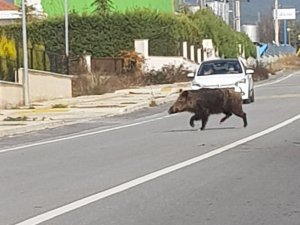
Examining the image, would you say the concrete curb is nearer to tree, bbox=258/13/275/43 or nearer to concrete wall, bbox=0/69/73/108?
concrete wall, bbox=0/69/73/108

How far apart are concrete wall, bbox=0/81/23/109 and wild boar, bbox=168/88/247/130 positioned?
14.2m

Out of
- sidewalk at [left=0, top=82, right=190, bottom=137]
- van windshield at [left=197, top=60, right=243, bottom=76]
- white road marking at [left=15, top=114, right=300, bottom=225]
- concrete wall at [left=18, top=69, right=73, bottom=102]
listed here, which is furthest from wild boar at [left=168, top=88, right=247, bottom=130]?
concrete wall at [left=18, top=69, right=73, bottom=102]

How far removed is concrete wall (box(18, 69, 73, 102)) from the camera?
126 feet

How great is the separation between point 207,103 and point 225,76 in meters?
10.5

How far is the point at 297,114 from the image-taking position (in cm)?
2628

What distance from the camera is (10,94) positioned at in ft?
116

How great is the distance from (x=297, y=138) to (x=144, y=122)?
833 centimetres

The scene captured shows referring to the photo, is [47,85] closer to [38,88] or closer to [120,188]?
[38,88]

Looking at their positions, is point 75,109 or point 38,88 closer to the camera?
point 75,109

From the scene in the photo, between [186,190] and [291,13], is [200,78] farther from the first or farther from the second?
[291,13]

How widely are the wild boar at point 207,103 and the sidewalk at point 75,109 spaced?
16.2ft

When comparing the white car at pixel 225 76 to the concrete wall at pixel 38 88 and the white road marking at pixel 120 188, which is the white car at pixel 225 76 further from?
the white road marking at pixel 120 188

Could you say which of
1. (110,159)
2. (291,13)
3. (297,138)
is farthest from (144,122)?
(291,13)

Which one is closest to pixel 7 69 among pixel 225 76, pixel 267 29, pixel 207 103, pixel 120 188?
pixel 225 76
